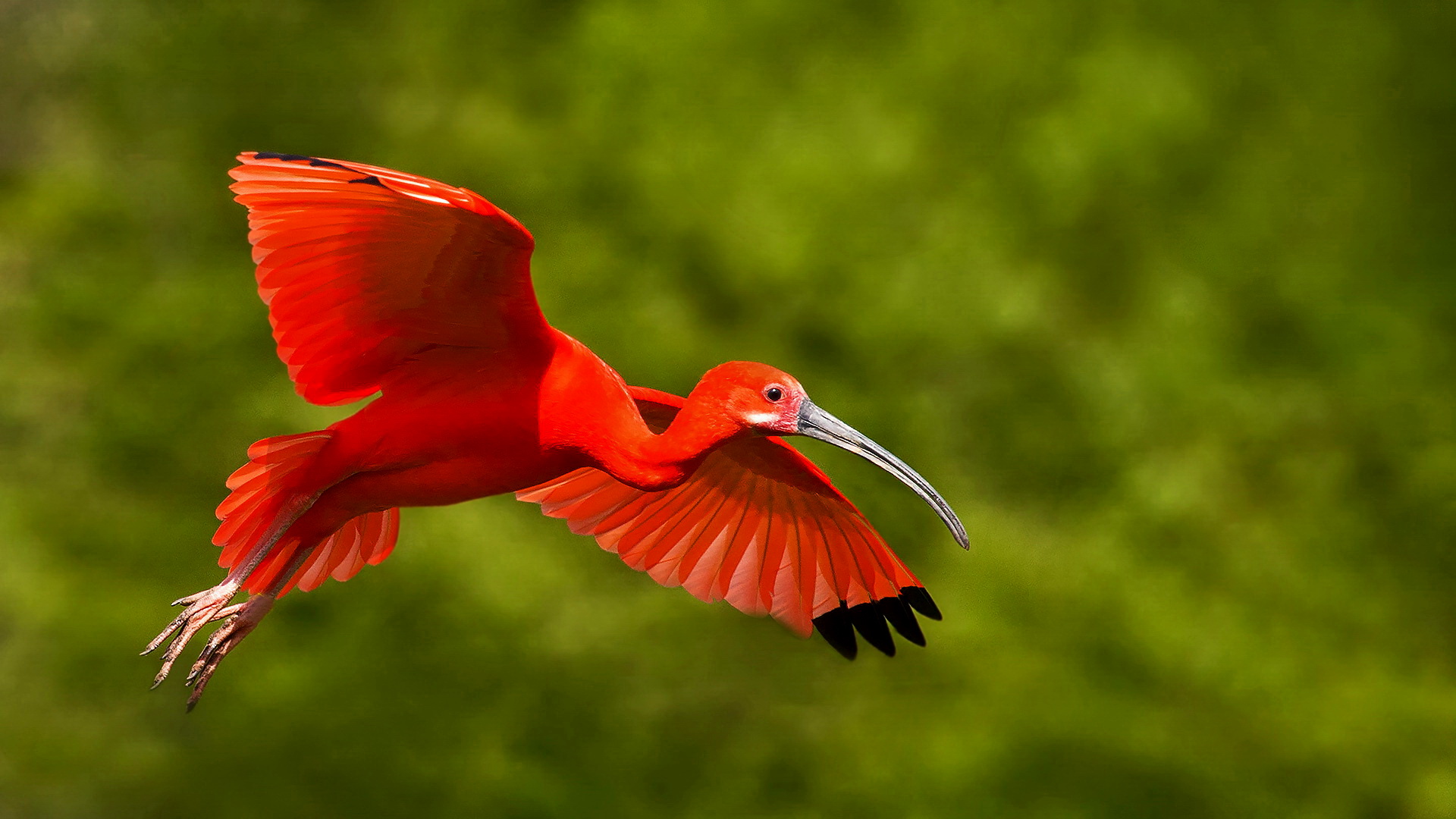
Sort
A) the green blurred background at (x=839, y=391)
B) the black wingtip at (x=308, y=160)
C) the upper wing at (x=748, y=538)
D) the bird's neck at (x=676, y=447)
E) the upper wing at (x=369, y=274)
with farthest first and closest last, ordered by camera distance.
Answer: the green blurred background at (x=839, y=391) → the upper wing at (x=748, y=538) → the bird's neck at (x=676, y=447) → the upper wing at (x=369, y=274) → the black wingtip at (x=308, y=160)

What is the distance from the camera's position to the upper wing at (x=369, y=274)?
291cm

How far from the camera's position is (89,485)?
9.51m

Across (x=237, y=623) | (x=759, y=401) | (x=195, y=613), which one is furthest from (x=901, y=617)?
(x=195, y=613)

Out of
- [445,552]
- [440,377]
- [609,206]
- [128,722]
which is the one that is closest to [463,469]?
[440,377]

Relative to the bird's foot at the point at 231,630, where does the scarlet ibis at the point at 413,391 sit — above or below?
above

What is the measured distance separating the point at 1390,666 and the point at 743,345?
4.64m

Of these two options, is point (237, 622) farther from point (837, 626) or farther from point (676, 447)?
point (837, 626)

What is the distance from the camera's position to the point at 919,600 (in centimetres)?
414

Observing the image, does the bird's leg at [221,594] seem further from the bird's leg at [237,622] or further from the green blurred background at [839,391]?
the green blurred background at [839,391]

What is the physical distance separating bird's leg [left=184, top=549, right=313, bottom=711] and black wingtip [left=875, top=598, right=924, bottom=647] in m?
1.59

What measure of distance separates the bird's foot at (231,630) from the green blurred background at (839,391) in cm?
568

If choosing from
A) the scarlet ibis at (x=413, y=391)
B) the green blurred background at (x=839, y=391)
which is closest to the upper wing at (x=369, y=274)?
the scarlet ibis at (x=413, y=391)

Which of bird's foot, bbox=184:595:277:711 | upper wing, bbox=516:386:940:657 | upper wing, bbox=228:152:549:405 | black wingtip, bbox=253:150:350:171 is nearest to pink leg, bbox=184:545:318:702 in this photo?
bird's foot, bbox=184:595:277:711

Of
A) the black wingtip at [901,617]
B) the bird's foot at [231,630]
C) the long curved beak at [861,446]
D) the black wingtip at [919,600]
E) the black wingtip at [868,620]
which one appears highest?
the long curved beak at [861,446]
